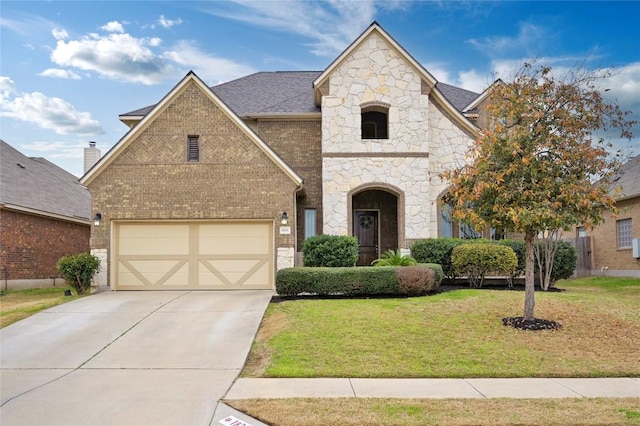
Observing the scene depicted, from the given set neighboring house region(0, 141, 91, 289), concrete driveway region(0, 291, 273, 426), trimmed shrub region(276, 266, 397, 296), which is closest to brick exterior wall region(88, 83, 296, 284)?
trimmed shrub region(276, 266, 397, 296)

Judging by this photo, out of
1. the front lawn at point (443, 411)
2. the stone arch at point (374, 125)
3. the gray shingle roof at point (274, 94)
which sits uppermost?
the gray shingle roof at point (274, 94)

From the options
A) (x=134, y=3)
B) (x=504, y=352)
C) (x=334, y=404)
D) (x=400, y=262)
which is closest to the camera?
(x=334, y=404)

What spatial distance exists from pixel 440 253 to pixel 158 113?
384 inches

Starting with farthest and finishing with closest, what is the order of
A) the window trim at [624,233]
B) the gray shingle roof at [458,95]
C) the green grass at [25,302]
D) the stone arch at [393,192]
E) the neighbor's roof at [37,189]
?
the window trim at [624,233] < the gray shingle roof at [458,95] < the neighbor's roof at [37,189] < the stone arch at [393,192] < the green grass at [25,302]

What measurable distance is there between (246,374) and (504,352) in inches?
179

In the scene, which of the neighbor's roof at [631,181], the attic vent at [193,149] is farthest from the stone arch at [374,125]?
the neighbor's roof at [631,181]

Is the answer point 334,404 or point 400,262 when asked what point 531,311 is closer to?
point 400,262

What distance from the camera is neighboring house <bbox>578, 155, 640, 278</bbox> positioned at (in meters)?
22.3

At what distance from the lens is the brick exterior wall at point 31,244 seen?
1975 centimetres

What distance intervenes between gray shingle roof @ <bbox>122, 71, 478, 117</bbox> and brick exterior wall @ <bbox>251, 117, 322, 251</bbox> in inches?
21.1

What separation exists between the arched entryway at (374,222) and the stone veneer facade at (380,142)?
1.24 m

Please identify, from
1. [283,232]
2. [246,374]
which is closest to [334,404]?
[246,374]

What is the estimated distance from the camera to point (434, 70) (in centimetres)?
2053

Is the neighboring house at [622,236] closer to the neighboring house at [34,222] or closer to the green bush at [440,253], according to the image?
the green bush at [440,253]
